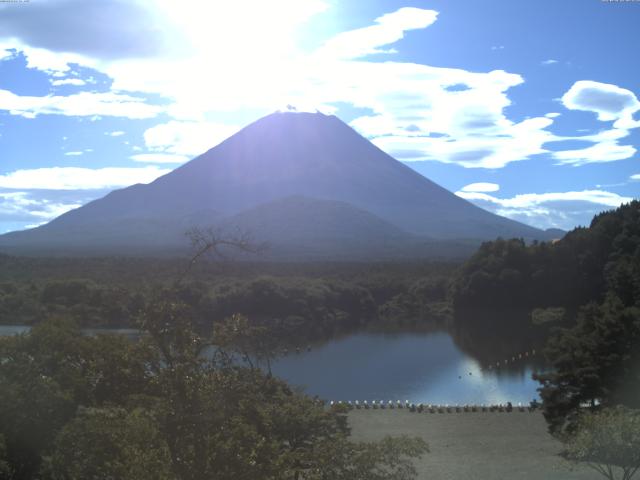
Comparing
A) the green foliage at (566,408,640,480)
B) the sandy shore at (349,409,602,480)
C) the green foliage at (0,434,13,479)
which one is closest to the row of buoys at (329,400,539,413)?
the sandy shore at (349,409,602,480)

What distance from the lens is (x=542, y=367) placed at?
25.2 metres

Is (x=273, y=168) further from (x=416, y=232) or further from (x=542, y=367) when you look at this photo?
(x=542, y=367)

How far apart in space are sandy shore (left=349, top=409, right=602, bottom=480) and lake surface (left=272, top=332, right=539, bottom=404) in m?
3.81

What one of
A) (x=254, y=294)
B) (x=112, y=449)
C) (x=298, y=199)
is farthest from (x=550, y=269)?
(x=298, y=199)

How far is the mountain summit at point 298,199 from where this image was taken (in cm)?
9412

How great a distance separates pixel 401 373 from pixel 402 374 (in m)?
0.17

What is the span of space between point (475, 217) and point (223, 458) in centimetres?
11620

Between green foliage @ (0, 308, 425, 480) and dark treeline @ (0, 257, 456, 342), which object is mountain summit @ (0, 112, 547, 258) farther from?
green foliage @ (0, 308, 425, 480)

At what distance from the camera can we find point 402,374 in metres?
24.9

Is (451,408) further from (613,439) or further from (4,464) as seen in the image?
(4,464)

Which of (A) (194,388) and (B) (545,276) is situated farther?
(B) (545,276)

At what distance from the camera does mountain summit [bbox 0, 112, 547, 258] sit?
94.1 meters

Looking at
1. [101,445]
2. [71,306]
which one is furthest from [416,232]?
[101,445]

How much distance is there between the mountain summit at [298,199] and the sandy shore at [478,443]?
71761 millimetres
